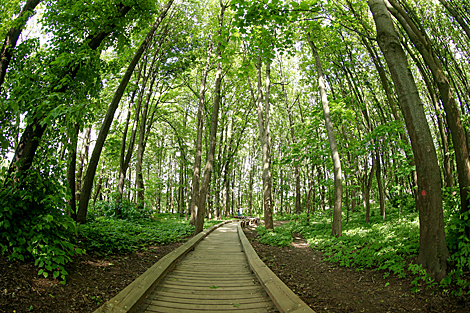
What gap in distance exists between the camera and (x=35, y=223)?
3.66 meters

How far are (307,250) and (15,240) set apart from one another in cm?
727

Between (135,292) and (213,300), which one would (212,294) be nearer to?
(213,300)

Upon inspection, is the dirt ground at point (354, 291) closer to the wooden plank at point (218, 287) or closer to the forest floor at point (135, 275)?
the forest floor at point (135, 275)

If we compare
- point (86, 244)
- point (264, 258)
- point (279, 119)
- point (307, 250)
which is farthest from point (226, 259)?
point (279, 119)

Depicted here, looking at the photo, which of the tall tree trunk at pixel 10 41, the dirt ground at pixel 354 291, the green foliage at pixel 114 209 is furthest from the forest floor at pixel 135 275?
the green foliage at pixel 114 209

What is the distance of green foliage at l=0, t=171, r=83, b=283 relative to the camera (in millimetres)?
3424

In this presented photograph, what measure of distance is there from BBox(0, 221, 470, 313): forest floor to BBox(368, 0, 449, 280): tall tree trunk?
1.79ft

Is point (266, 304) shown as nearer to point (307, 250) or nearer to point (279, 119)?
point (307, 250)

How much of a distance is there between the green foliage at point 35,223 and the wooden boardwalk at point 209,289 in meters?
1.52

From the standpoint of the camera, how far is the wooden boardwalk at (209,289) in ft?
11.3

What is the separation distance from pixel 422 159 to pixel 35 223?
20.1ft

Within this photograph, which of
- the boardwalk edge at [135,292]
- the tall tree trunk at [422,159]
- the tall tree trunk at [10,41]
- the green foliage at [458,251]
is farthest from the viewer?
the tall tree trunk at [10,41]

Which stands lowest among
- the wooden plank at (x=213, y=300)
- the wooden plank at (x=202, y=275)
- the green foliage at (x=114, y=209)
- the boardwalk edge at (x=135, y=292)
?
the wooden plank at (x=202, y=275)

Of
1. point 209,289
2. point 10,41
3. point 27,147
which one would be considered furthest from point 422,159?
point 10,41
